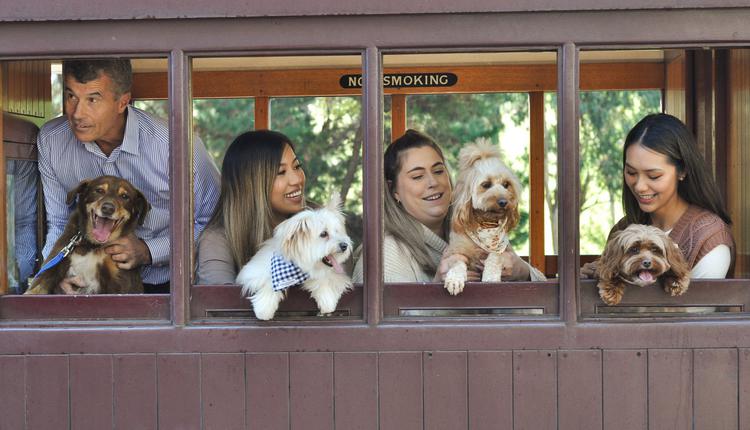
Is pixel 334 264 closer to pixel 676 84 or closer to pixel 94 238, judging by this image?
pixel 94 238

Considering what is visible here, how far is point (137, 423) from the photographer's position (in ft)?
12.6

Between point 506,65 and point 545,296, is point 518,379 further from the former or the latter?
point 506,65

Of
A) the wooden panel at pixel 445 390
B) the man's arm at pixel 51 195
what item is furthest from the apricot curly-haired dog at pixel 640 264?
the man's arm at pixel 51 195

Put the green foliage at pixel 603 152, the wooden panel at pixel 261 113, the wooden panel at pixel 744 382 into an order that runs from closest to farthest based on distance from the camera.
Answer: the wooden panel at pixel 744 382, the wooden panel at pixel 261 113, the green foliage at pixel 603 152

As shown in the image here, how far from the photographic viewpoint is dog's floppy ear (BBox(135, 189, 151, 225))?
14.1ft

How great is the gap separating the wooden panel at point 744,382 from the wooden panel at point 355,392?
151 centimetres

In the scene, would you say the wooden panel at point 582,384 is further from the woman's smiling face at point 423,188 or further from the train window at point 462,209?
the woman's smiling face at point 423,188

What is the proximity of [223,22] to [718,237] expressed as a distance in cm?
232

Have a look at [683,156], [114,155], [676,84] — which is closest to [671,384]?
[683,156]

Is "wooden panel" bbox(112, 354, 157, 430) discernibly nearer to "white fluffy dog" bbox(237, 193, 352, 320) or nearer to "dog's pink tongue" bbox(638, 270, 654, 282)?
"white fluffy dog" bbox(237, 193, 352, 320)

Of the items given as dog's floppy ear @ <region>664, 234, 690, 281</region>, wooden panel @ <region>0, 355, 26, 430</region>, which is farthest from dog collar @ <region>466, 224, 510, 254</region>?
wooden panel @ <region>0, 355, 26, 430</region>

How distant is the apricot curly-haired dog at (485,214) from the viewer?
3.86 m

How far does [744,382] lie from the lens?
148 inches

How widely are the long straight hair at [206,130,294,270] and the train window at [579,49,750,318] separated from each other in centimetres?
149
